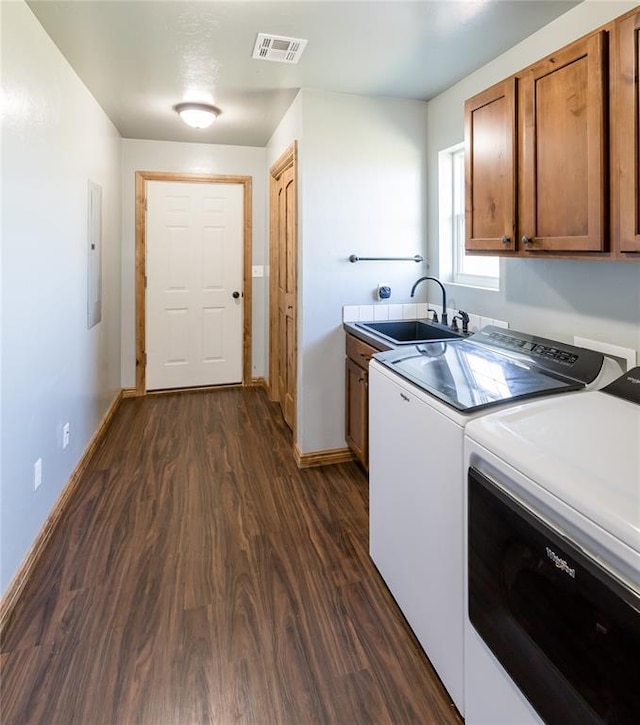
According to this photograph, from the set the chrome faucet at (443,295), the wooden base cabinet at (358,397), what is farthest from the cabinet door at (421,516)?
the chrome faucet at (443,295)

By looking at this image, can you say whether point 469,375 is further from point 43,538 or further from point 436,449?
point 43,538

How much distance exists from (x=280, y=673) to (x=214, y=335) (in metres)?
3.68

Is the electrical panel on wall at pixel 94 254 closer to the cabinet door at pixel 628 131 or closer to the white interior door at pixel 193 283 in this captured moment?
the white interior door at pixel 193 283

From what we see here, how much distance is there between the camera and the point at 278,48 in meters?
2.36

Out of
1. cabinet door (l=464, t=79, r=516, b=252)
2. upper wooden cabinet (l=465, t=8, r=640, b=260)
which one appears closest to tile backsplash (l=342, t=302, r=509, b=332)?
cabinet door (l=464, t=79, r=516, b=252)

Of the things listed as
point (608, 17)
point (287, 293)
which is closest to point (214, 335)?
point (287, 293)

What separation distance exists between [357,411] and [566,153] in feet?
5.86

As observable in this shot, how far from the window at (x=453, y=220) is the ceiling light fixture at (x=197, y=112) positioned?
5.44 feet

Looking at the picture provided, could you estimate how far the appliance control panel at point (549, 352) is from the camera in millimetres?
1671

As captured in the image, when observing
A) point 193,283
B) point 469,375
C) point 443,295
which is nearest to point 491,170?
point 469,375

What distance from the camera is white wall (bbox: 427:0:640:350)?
1789mm

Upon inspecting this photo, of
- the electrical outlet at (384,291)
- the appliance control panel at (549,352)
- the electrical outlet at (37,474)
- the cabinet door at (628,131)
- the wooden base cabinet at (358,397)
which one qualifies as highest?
the cabinet door at (628,131)

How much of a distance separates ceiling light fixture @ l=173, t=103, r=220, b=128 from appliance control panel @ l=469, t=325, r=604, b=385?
248 cm

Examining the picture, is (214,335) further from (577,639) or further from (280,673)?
(577,639)
